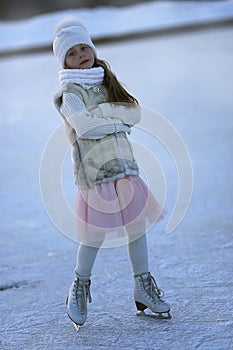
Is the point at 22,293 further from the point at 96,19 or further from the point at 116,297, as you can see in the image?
the point at 96,19

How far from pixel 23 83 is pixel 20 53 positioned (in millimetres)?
655

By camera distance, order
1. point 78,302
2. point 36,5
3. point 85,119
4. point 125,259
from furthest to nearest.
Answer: point 36,5 → point 125,259 → point 78,302 → point 85,119

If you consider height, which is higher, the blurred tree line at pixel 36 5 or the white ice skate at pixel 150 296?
the blurred tree line at pixel 36 5

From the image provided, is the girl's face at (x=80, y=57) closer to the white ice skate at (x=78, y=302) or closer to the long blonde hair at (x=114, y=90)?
the long blonde hair at (x=114, y=90)

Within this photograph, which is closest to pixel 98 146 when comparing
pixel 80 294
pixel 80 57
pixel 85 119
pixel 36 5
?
pixel 85 119

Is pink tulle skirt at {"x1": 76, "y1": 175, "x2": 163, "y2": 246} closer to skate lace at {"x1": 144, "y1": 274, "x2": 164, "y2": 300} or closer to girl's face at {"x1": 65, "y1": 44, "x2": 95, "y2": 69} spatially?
skate lace at {"x1": 144, "y1": 274, "x2": 164, "y2": 300}

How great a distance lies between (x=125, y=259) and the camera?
256cm

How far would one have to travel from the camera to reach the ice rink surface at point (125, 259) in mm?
1899

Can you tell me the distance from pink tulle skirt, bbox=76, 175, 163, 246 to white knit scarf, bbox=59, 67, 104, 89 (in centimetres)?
24

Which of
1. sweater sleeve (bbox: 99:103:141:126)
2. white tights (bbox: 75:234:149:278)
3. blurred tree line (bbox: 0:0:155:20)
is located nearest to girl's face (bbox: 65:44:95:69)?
sweater sleeve (bbox: 99:103:141:126)

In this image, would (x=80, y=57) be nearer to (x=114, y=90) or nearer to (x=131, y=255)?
(x=114, y=90)

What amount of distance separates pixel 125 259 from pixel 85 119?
86 cm

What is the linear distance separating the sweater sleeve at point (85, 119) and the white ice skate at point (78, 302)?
38cm

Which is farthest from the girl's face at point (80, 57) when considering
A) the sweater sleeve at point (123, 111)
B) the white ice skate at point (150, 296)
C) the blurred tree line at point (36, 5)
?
the blurred tree line at point (36, 5)
